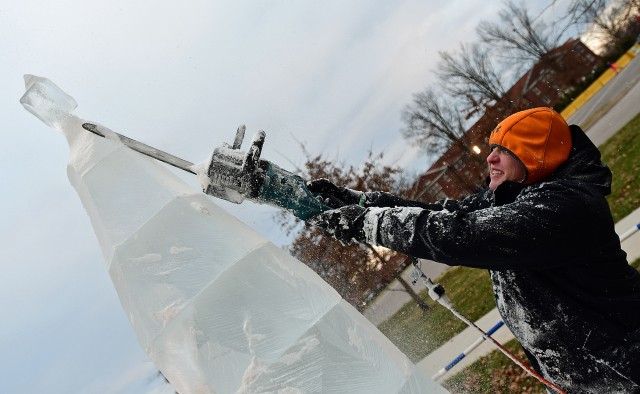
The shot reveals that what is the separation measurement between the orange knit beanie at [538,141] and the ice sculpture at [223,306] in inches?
44.8

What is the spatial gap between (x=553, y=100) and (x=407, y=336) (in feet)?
103

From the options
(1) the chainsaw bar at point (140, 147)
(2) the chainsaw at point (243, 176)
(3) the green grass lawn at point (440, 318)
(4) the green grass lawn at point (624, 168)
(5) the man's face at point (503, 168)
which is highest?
(1) the chainsaw bar at point (140, 147)

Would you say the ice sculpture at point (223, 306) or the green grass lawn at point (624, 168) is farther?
the green grass lawn at point (624, 168)

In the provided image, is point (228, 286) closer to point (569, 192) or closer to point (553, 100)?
point (569, 192)

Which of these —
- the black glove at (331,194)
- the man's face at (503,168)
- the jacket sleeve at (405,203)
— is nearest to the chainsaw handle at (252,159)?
the black glove at (331,194)

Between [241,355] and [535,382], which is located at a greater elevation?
[241,355]

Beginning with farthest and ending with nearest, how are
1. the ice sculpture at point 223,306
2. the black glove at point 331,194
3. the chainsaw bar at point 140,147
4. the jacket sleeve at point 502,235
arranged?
the black glove at point 331,194, the chainsaw bar at point 140,147, the jacket sleeve at point 502,235, the ice sculpture at point 223,306

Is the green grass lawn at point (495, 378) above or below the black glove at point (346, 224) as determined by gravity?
below

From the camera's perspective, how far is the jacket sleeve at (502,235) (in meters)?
1.81

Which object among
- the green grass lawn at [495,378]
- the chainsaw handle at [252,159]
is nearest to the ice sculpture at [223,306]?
the chainsaw handle at [252,159]

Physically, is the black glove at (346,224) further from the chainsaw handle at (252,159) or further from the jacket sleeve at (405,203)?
the jacket sleeve at (405,203)

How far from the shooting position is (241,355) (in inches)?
65.6

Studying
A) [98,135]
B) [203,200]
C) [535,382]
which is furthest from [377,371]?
[535,382]

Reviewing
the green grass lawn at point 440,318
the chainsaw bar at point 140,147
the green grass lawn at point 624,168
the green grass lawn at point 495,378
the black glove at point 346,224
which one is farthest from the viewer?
the green grass lawn at point 440,318
